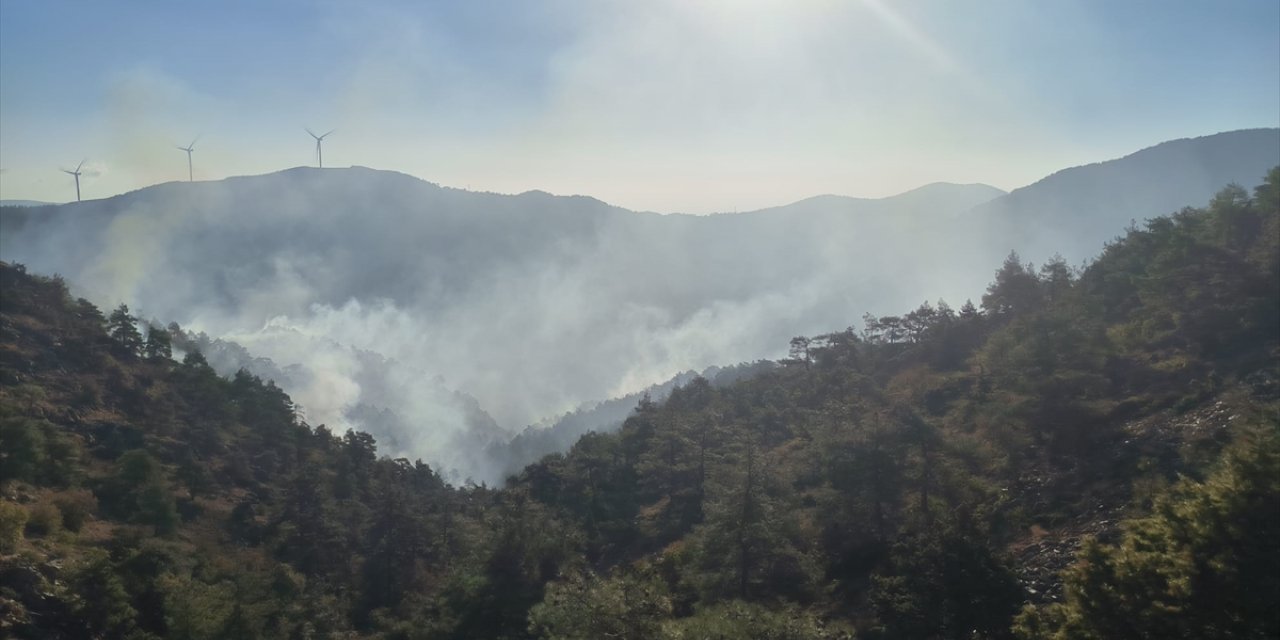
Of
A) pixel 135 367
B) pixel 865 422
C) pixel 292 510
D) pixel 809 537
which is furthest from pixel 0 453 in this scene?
pixel 865 422

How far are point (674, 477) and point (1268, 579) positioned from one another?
33.5m

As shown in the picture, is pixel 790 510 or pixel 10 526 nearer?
pixel 10 526

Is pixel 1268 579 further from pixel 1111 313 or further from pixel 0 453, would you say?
pixel 0 453

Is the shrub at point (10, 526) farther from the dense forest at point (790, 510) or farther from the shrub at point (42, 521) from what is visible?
the shrub at point (42, 521)

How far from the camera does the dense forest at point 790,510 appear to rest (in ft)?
47.5

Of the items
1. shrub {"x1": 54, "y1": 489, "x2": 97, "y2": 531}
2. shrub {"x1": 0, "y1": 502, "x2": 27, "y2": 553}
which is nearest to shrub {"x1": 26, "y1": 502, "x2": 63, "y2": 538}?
shrub {"x1": 54, "y1": 489, "x2": 97, "y2": 531}

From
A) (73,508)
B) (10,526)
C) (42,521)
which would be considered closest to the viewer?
(10,526)

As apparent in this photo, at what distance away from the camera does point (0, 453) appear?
3219 cm

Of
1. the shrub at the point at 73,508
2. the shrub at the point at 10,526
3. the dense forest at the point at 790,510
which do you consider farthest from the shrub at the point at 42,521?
the shrub at the point at 10,526

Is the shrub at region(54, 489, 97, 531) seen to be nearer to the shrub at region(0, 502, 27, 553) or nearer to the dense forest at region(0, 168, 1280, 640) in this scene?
the dense forest at region(0, 168, 1280, 640)

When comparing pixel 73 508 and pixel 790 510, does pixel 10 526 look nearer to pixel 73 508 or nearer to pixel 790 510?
pixel 73 508

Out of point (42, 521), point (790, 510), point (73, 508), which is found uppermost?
point (42, 521)

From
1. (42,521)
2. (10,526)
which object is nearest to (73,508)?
(42,521)

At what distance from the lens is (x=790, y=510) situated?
28.5 m
